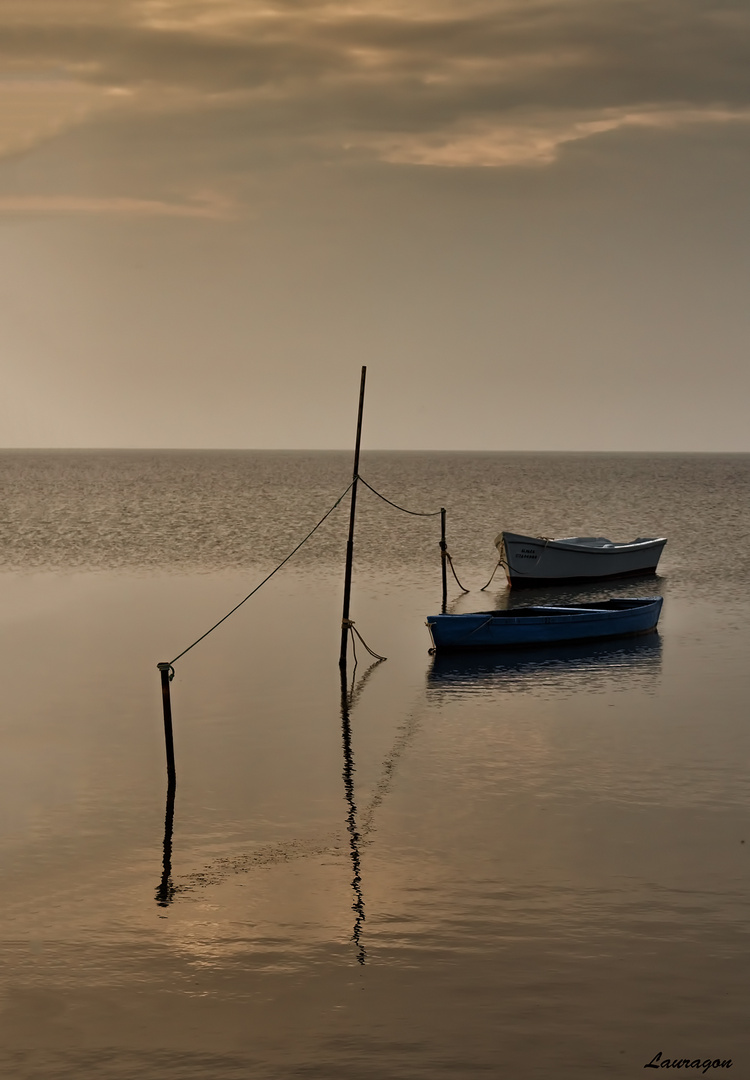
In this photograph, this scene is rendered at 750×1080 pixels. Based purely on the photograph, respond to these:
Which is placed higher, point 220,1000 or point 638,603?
point 638,603

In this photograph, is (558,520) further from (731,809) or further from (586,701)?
(731,809)

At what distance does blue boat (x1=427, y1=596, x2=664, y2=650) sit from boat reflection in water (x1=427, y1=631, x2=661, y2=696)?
0.31 meters

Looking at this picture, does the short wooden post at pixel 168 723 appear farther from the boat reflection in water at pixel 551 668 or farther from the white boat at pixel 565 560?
the white boat at pixel 565 560

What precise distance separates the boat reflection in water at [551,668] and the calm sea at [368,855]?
166 mm

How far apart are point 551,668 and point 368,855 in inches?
626

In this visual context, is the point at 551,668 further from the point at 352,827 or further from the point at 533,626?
the point at 352,827

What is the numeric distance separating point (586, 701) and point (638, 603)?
36.4ft

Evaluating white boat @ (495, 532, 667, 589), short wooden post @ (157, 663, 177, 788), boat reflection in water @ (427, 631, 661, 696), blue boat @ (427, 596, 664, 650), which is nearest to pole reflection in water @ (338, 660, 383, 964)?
boat reflection in water @ (427, 631, 661, 696)

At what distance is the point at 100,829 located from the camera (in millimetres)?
20250

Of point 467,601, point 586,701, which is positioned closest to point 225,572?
point 467,601

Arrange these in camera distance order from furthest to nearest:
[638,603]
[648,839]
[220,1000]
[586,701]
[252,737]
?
[638,603]
[586,701]
[252,737]
[648,839]
[220,1000]

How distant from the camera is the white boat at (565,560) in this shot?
2104 inches

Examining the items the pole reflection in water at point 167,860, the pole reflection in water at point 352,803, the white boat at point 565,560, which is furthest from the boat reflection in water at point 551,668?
the white boat at point 565,560

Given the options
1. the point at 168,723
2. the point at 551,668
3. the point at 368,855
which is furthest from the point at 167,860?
the point at 551,668
